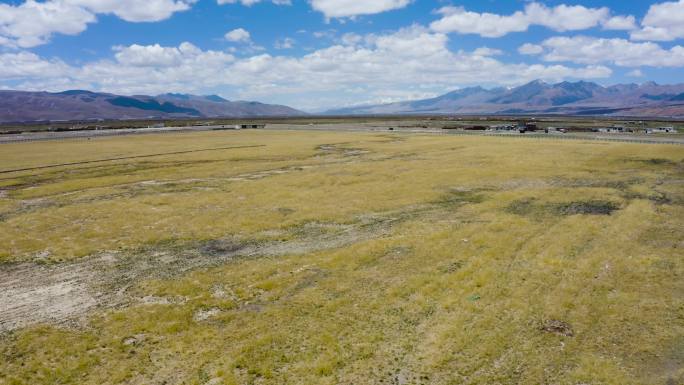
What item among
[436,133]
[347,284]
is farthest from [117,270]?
[436,133]

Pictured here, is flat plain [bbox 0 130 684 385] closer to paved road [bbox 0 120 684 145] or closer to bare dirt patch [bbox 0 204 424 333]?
bare dirt patch [bbox 0 204 424 333]

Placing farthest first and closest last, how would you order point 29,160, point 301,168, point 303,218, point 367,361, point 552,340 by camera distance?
point 29,160 < point 301,168 < point 303,218 < point 552,340 < point 367,361

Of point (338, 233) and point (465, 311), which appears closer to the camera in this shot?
point (465, 311)

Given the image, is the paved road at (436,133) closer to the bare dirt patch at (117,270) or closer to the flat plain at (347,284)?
the flat plain at (347,284)

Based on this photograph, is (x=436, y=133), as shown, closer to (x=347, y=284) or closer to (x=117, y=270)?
(x=347, y=284)

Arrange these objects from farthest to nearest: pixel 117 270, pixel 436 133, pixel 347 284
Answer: pixel 436 133, pixel 117 270, pixel 347 284

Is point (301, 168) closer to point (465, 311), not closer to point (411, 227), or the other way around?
point (411, 227)

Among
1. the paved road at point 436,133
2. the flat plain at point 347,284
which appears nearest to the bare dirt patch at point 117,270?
the flat plain at point 347,284

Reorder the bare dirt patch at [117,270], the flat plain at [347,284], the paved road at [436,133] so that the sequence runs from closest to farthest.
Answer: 1. the flat plain at [347,284]
2. the bare dirt patch at [117,270]
3. the paved road at [436,133]

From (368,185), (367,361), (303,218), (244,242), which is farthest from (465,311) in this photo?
(368,185)
